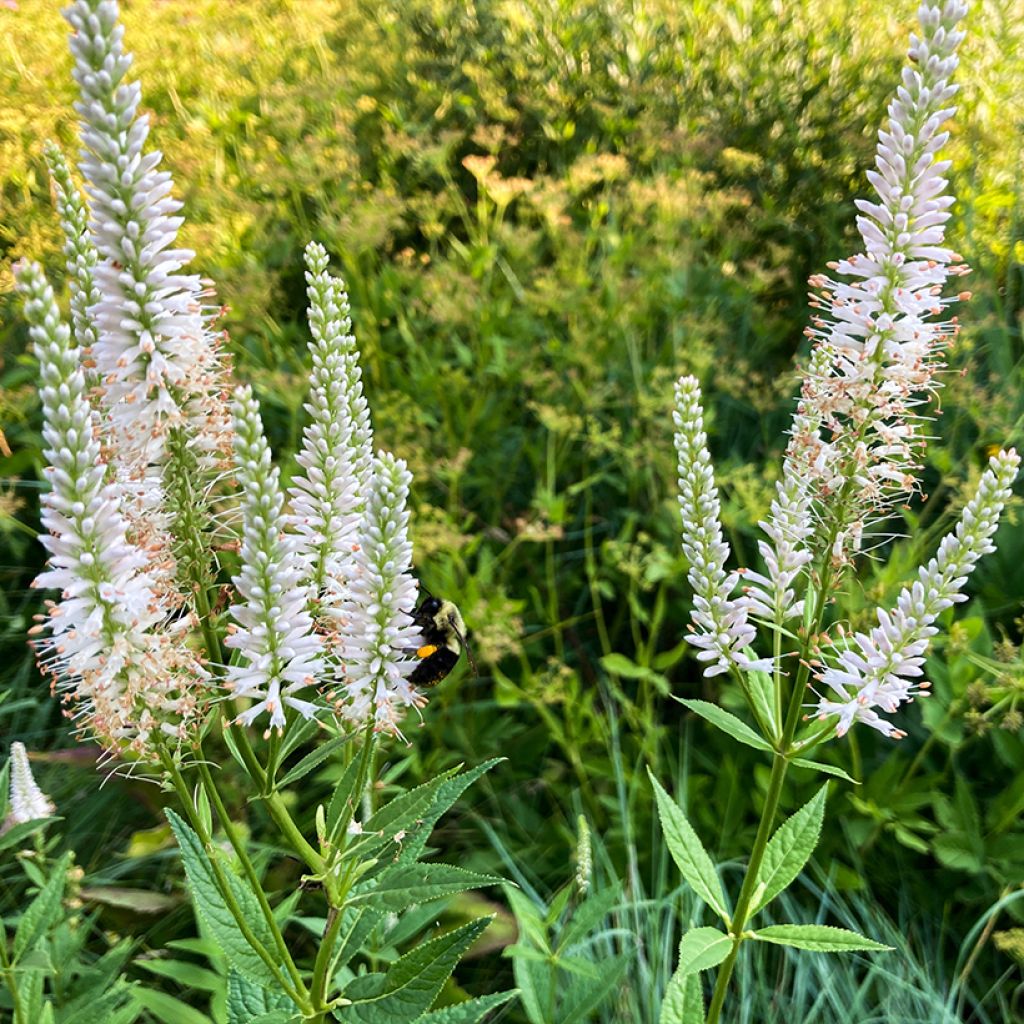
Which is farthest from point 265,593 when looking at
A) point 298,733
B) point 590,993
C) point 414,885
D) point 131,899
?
point 131,899

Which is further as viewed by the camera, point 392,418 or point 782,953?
point 392,418

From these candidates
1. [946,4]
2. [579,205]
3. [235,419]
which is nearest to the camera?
[235,419]

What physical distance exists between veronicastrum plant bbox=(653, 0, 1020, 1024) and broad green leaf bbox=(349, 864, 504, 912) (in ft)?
1.50

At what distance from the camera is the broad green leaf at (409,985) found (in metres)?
1.78

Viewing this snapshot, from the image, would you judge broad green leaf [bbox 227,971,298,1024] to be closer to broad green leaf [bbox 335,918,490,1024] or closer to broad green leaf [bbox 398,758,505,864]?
broad green leaf [bbox 335,918,490,1024]

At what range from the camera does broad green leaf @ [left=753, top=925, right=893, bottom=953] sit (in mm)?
1861

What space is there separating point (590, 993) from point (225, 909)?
3.88 ft

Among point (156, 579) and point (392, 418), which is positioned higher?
point (156, 579)

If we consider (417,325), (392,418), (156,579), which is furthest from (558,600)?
(156,579)

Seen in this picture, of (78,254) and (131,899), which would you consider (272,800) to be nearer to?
(78,254)

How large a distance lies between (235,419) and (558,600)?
11.4 ft

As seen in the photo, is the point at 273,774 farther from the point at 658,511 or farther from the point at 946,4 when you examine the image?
the point at 658,511

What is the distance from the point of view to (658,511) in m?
4.42

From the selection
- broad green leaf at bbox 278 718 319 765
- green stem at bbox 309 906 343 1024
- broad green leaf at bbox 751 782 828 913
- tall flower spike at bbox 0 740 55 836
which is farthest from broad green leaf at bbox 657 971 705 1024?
tall flower spike at bbox 0 740 55 836
